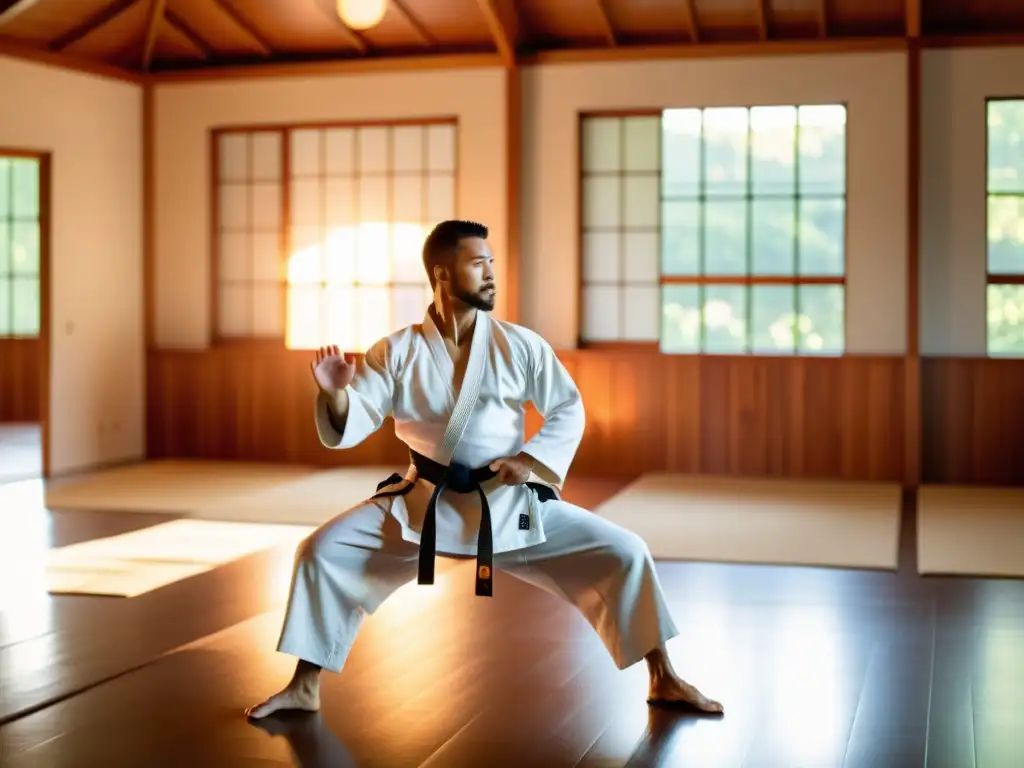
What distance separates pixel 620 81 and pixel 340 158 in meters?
1.82

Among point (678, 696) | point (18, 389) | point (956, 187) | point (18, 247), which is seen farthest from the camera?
point (18, 389)

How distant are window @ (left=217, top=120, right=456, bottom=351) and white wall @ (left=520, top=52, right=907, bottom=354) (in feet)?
2.03

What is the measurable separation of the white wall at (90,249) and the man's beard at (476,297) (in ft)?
17.7

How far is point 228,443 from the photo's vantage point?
8.70 m

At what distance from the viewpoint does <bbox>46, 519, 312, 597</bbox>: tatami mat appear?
4695mm

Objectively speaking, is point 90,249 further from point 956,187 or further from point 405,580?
point 405,580

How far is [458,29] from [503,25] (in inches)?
19.8

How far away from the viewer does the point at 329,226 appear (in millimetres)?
8562

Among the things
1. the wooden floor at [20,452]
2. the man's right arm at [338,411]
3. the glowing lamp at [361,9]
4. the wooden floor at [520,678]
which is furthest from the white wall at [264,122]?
the man's right arm at [338,411]

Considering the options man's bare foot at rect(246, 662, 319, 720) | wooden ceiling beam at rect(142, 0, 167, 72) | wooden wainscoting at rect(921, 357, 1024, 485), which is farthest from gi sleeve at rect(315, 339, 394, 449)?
wooden ceiling beam at rect(142, 0, 167, 72)

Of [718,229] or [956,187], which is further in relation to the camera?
[718,229]

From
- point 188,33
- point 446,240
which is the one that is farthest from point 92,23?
point 446,240

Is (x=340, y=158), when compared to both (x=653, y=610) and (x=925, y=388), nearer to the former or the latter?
(x=925, y=388)

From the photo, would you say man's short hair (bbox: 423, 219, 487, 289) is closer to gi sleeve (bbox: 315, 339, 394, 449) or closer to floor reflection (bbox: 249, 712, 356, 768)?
gi sleeve (bbox: 315, 339, 394, 449)
